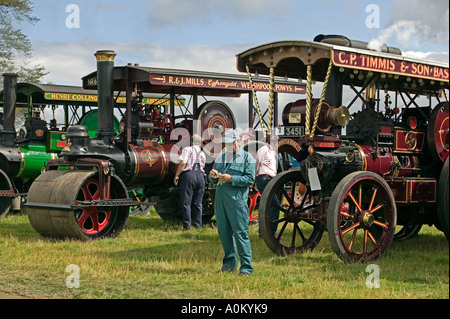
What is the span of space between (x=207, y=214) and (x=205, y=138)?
1.24 m

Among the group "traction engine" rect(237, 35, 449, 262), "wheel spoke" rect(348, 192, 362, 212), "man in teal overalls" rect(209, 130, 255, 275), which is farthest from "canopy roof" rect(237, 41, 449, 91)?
"man in teal overalls" rect(209, 130, 255, 275)

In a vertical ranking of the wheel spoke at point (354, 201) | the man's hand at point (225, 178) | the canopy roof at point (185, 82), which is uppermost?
the canopy roof at point (185, 82)

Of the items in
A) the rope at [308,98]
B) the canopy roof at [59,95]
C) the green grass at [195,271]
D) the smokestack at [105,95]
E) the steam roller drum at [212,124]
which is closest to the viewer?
the green grass at [195,271]

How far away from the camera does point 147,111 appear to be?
10.5 meters

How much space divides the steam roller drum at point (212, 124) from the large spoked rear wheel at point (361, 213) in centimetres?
403

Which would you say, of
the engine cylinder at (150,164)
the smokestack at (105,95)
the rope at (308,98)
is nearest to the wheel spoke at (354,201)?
the rope at (308,98)

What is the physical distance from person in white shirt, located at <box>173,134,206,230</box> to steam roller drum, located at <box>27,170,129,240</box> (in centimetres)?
100

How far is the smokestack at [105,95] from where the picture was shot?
975cm

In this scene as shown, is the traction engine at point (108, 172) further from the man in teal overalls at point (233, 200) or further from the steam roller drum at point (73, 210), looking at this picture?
the man in teal overalls at point (233, 200)

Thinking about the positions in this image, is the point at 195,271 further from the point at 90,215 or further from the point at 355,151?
the point at 90,215

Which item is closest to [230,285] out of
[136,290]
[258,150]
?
[136,290]

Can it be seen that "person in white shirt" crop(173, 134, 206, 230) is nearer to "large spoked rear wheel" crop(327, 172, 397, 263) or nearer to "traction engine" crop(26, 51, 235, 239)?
"traction engine" crop(26, 51, 235, 239)

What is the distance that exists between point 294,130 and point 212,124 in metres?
3.66

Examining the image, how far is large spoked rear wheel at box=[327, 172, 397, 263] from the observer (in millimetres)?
6285
